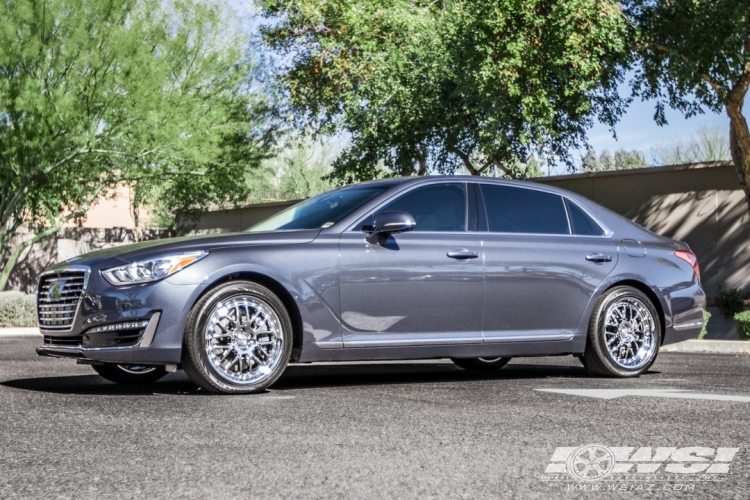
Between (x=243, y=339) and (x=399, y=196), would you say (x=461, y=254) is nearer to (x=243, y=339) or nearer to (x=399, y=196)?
(x=399, y=196)

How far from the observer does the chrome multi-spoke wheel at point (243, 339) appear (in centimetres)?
717

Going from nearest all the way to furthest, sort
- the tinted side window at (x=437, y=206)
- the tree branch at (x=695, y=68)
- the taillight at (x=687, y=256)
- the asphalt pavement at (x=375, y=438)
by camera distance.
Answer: the asphalt pavement at (x=375, y=438) → the tinted side window at (x=437, y=206) → the taillight at (x=687, y=256) → the tree branch at (x=695, y=68)

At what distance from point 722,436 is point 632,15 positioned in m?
16.3

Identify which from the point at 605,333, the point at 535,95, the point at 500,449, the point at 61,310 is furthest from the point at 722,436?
the point at 535,95

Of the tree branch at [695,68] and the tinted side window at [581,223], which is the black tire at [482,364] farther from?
the tree branch at [695,68]

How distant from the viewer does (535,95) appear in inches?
782

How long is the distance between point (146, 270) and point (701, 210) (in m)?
16.1

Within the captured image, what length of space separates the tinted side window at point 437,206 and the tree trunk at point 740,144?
12.7 meters

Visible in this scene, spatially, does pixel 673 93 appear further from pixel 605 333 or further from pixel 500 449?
pixel 500 449

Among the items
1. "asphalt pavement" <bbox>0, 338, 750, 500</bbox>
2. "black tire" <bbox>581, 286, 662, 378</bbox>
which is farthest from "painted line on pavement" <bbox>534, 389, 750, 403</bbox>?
"black tire" <bbox>581, 286, 662, 378</bbox>

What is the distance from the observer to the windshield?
805cm

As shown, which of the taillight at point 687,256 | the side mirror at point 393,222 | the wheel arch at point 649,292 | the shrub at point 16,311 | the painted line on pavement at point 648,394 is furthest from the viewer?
the shrub at point 16,311

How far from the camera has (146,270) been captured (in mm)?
7094

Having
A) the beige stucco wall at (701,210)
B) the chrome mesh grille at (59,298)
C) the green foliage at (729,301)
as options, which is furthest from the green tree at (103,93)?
the chrome mesh grille at (59,298)
